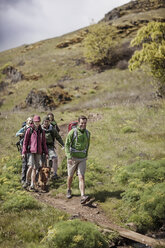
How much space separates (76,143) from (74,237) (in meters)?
3.30

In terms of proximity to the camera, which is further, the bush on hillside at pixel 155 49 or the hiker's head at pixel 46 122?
the bush on hillside at pixel 155 49

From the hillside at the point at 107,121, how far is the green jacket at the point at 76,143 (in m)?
1.60

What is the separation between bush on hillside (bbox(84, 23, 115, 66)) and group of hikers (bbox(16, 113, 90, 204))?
111 ft

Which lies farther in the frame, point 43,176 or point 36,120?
point 43,176

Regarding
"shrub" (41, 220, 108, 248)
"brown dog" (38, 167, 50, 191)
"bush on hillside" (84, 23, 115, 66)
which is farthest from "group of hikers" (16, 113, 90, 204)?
"bush on hillside" (84, 23, 115, 66)

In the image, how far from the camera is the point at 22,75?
143ft

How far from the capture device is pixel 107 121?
16484 millimetres

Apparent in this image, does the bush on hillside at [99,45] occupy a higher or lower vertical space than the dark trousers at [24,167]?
higher

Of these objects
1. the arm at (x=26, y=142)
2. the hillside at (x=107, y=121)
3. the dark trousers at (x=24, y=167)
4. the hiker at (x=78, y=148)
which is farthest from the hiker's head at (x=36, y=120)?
the hillside at (x=107, y=121)

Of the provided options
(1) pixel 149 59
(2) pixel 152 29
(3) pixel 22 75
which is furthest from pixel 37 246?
(3) pixel 22 75

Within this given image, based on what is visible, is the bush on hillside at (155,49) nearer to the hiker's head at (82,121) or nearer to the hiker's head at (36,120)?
the hiker's head at (82,121)

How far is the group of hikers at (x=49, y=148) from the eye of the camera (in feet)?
22.6

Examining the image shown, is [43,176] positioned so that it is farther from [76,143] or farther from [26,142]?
[76,143]

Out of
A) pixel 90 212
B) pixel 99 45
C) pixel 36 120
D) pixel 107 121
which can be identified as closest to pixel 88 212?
pixel 90 212
